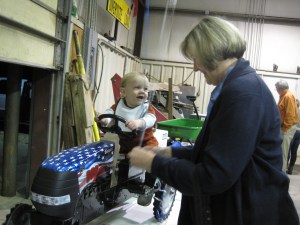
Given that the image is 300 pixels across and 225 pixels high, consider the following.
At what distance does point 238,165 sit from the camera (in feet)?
2.89

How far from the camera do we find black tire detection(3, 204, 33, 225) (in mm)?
1624

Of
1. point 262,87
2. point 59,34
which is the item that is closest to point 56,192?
point 262,87

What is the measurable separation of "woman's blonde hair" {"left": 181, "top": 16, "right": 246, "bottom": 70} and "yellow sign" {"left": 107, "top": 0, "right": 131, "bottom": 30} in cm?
363

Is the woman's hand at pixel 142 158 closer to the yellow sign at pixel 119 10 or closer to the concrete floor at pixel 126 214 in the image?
the concrete floor at pixel 126 214

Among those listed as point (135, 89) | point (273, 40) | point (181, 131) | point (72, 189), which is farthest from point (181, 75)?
point (72, 189)

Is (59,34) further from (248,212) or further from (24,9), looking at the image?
(248,212)

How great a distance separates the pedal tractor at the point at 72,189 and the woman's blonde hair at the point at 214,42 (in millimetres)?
919

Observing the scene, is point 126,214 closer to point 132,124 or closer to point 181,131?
point 132,124

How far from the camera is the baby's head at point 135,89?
234 centimetres

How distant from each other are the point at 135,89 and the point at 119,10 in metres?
2.95

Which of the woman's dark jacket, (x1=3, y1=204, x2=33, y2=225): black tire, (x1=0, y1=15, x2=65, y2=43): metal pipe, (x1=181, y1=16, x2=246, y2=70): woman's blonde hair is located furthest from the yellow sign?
the woman's dark jacket

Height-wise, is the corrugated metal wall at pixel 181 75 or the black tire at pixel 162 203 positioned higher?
the corrugated metal wall at pixel 181 75

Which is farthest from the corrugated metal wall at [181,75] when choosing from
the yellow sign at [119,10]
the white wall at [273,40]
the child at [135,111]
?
the child at [135,111]

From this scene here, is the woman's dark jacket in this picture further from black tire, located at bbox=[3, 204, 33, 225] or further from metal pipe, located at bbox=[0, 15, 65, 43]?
metal pipe, located at bbox=[0, 15, 65, 43]
